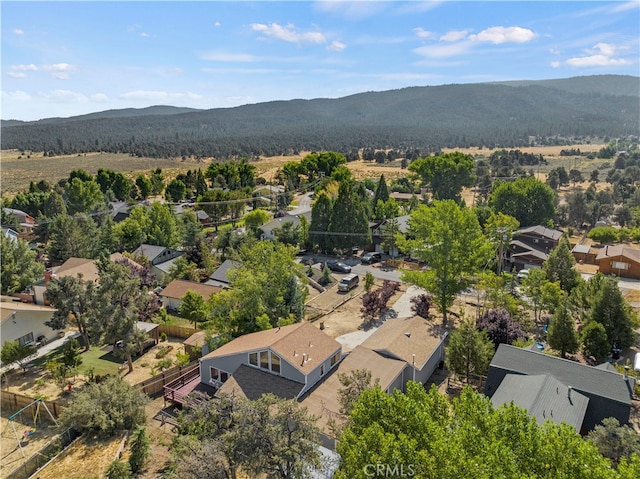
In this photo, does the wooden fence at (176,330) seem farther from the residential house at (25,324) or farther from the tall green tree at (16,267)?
the tall green tree at (16,267)

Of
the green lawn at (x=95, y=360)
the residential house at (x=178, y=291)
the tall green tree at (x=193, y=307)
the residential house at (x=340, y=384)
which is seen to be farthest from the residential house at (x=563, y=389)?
the residential house at (x=178, y=291)

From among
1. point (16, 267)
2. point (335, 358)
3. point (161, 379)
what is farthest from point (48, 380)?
point (16, 267)

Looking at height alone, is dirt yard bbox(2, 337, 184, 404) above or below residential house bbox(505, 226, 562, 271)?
above

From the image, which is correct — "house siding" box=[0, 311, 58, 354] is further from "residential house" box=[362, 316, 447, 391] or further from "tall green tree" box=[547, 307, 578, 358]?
"tall green tree" box=[547, 307, 578, 358]

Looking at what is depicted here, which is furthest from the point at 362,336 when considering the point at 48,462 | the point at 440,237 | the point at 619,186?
the point at 619,186

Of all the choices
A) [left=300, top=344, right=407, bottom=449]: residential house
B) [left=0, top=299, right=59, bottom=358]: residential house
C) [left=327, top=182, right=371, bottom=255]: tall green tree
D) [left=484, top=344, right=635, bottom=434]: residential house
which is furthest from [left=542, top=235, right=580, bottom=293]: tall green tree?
[left=0, top=299, right=59, bottom=358]: residential house

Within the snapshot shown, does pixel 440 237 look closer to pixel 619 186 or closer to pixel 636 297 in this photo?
pixel 636 297
